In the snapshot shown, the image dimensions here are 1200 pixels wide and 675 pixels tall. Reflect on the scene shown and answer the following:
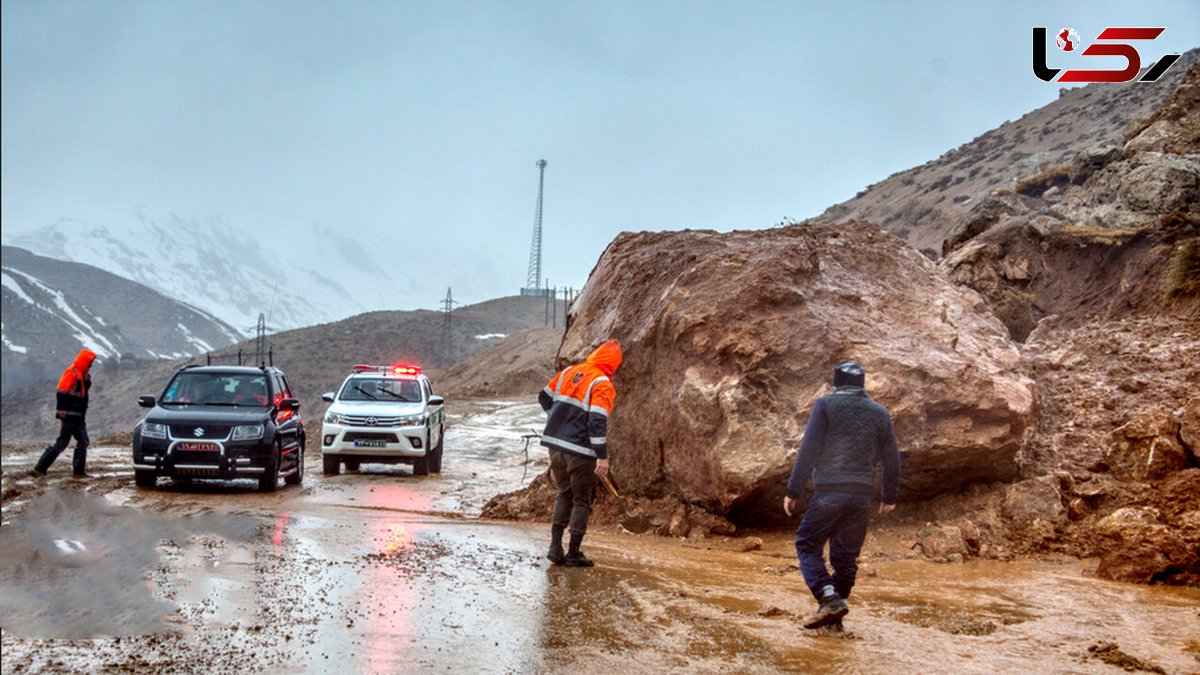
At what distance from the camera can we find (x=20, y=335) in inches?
4321

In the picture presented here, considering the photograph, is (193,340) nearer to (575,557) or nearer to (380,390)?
(380,390)

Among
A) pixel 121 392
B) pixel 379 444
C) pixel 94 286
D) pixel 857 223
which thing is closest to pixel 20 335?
pixel 121 392

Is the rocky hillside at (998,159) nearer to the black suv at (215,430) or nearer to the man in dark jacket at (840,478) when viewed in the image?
the black suv at (215,430)

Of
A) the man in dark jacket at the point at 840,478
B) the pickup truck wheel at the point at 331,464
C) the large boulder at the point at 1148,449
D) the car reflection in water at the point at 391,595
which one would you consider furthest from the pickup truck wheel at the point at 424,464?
the man in dark jacket at the point at 840,478

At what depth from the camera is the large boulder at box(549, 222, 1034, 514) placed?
1059 centimetres

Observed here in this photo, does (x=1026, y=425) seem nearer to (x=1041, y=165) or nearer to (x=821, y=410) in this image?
(x=821, y=410)

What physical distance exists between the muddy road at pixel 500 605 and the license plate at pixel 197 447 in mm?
2775

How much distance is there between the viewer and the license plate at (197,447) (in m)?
14.3

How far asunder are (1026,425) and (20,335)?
118m

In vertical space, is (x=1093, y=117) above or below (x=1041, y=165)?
above

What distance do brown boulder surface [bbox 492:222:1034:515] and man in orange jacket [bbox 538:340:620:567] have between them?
2.13 m

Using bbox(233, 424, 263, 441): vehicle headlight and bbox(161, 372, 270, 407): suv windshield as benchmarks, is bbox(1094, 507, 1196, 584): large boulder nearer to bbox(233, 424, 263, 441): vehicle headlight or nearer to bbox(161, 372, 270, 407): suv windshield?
bbox(233, 424, 263, 441): vehicle headlight

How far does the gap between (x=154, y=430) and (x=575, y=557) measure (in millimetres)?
8064

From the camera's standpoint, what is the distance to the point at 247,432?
1457 centimetres
